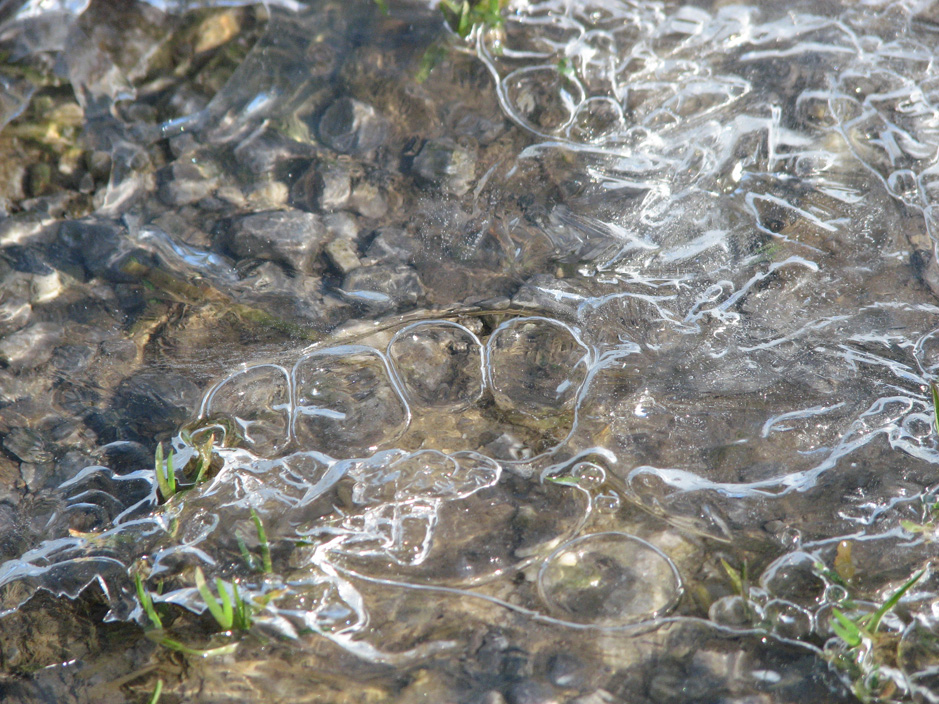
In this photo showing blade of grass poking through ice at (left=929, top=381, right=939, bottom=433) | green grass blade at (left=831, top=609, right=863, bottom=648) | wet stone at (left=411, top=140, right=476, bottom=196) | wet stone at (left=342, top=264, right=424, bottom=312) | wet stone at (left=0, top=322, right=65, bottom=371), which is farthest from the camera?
wet stone at (left=411, top=140, right=476, bottom=196)

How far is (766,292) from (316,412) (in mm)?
1622

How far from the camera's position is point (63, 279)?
2512 millimetres

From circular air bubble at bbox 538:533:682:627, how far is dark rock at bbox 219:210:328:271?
1394 millimetres

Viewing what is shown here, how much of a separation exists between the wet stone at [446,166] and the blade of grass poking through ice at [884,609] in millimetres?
1885

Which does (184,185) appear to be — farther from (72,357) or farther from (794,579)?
(794,579)

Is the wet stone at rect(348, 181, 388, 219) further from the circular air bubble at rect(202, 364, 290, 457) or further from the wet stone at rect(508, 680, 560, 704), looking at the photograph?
the wet stone at rect(508, 680, 560, 704)

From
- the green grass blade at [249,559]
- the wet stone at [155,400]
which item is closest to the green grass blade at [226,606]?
the green grass blade at [249,559]

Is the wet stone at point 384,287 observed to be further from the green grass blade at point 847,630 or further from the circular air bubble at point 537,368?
the green grass blade at point 847,630

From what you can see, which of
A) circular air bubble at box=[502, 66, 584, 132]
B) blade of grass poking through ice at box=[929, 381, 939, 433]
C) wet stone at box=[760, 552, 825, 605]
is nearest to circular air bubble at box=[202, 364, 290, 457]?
circular air bubble at box=[502, 66, 584, 132]

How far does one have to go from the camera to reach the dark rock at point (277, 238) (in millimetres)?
2545

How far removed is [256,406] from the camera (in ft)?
7.64

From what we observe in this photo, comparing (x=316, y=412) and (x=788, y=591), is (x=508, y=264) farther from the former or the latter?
(x=788, y=591)

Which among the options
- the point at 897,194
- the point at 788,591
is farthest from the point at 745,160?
the point at 788,591

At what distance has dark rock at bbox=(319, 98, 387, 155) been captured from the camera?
269cm
